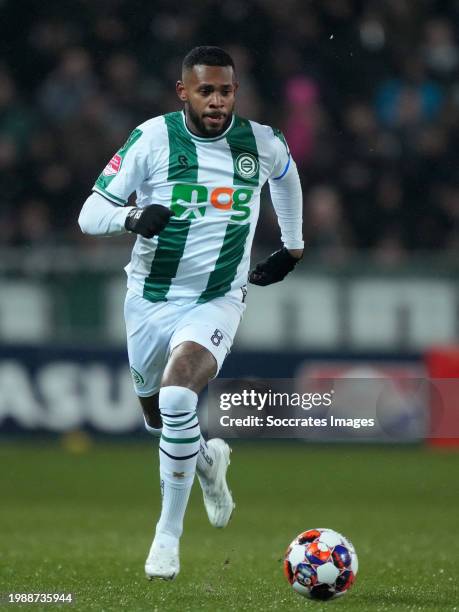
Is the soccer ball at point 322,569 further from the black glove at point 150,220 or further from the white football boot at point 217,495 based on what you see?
the black glove at point 150,220

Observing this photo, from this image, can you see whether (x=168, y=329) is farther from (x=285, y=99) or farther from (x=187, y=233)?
(x=285, y=99)

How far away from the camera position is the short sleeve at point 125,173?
6062 millimetres

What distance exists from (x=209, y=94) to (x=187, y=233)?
2.11 ft

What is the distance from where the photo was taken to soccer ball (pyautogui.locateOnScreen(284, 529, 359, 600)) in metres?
5.59

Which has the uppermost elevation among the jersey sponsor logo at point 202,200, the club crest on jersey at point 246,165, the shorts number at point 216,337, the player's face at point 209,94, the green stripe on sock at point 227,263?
the player's face at point 209,94

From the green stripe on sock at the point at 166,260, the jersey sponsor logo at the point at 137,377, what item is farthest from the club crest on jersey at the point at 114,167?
the jersey sponsor logo at the point at 137,377

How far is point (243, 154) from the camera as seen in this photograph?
6.41 metres

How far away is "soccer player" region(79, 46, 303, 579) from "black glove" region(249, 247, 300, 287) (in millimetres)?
399

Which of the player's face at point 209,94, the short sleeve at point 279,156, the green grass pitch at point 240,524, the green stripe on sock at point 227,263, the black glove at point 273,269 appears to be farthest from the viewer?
the black glove at point 273,269

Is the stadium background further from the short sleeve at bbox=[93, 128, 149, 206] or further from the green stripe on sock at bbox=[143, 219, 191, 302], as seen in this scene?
the short sleeve at bbox=[93, 128, 149, 206]

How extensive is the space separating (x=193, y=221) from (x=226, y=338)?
0.56 m

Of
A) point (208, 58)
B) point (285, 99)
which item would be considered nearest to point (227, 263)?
point (208, 58)

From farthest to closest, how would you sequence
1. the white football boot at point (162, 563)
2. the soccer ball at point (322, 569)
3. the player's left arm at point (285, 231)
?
1. the player's left arm at point (285, 231)
2. the white football boot at point (162, 563)
3. the soccer ball at point (322, 569)

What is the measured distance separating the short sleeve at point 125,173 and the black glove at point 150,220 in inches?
15.8
